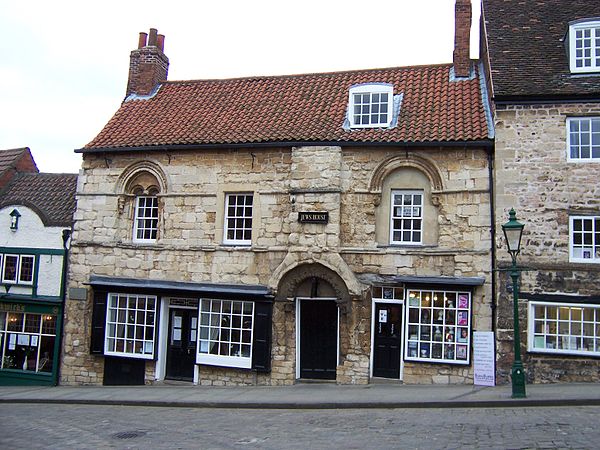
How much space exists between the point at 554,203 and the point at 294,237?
21.6 feet

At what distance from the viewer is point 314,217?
16.1 metres

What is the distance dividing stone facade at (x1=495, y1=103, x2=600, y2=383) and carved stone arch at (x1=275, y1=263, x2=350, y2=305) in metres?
4.32

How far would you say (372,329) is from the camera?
15.8 m

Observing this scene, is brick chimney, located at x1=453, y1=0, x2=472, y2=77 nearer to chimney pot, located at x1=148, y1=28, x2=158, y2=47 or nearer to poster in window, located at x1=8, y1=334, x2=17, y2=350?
chimney pot, located at x1=148, y1=28, x2=158, y2=47

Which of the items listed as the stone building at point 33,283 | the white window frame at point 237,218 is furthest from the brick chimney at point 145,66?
the white window frame at point 237,218

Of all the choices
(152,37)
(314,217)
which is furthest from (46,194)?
(314,217)

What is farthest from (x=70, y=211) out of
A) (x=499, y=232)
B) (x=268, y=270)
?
(x=499, y=232)

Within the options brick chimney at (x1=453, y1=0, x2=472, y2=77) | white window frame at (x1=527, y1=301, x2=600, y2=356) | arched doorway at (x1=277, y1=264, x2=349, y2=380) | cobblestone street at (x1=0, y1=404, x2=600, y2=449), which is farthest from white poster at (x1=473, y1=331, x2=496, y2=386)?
brick chimney at (x1=453, y1=0, x2=472, y2=77)

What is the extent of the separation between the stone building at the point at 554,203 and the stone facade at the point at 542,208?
0.02m

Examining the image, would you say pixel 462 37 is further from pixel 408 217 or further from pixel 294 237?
pixel 294 237

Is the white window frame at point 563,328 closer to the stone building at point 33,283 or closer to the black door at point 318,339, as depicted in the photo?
the black door at point 318,339

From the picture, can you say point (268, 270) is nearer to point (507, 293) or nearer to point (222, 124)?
point (222, 124)

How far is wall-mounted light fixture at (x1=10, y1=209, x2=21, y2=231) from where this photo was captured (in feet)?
63.3

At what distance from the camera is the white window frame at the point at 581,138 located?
14820 mm
